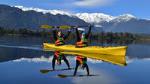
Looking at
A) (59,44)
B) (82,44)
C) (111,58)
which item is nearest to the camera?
(82,44)

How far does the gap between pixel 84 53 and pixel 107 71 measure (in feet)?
21.1

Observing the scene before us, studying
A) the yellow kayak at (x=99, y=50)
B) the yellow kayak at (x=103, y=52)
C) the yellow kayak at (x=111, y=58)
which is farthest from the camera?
the yellow kayak at (x=99, y=50)

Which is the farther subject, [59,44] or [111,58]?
[59,44]

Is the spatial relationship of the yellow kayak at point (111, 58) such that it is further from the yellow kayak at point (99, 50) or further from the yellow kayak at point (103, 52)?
the yellow kayak at point (99, 50)

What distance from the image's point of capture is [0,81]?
29.6 meters

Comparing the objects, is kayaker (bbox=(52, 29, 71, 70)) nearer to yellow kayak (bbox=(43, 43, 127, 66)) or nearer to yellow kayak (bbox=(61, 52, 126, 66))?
yellow kayak (bbox=(43, 43, 127, 66))

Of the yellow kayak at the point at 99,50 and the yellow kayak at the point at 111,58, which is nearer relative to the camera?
the yellow kayak at the point at 111,58

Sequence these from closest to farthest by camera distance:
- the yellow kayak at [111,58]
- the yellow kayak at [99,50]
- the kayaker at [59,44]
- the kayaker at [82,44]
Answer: the kayaker at [82,44] < the kayaker at [59,44] < the yellow kayak at [111,58] < the yellow kayak at [99,50]

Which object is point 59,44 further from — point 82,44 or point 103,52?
point 103,52

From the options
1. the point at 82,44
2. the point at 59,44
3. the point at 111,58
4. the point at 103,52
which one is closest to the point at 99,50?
the point at 103,52

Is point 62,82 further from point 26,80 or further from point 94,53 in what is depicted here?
point 94,53

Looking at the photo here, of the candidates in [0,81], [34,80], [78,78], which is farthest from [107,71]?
[0,81]

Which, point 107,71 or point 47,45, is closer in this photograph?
point 107,71

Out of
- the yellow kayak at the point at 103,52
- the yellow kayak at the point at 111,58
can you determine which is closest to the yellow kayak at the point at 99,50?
the yellow kayak at the point at 103,52
